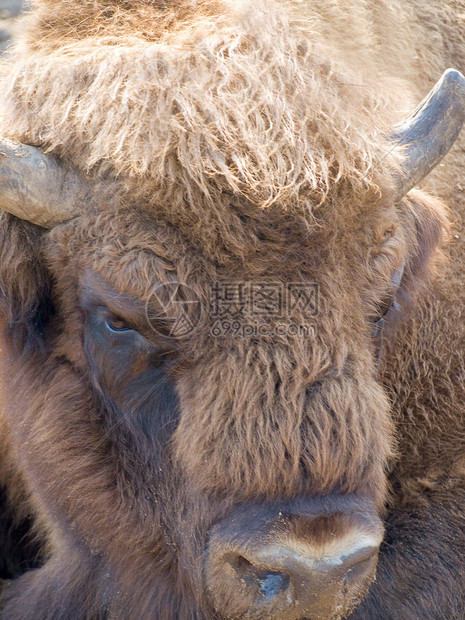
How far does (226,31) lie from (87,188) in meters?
0.82

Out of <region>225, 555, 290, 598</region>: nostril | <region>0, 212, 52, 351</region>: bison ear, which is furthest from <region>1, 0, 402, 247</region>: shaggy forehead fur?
<region>225, 555, 290, 598</region>: nostril

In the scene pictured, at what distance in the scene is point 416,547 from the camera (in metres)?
3.45

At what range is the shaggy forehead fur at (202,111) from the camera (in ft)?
8.18

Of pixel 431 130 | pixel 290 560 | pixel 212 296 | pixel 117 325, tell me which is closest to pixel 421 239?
pixel 431 130

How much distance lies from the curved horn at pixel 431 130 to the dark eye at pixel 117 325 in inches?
46.1

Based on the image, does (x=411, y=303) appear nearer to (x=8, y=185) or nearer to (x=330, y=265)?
(x=330, y=265)

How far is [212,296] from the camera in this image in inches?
98.5

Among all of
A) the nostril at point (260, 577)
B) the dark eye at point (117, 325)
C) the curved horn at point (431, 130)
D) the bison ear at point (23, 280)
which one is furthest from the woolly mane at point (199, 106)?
the nostril at point (260, 577)

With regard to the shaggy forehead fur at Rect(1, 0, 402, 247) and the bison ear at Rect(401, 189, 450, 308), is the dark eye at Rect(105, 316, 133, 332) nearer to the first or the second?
the shaggy forehead fur at Rect(1, 0, 402, 247)

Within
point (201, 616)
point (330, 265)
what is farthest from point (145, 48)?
point (201, 616)

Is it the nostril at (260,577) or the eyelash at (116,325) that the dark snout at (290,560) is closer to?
the nostril at (260,577)

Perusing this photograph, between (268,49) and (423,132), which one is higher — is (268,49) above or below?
above

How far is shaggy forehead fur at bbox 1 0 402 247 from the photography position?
249cm

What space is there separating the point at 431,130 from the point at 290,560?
1700 millimetres
